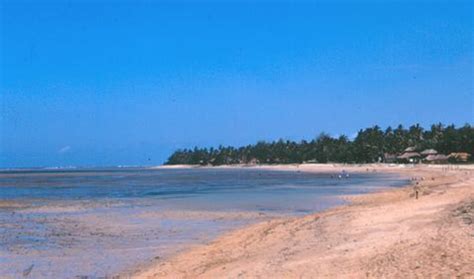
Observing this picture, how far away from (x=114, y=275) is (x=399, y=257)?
255 inches

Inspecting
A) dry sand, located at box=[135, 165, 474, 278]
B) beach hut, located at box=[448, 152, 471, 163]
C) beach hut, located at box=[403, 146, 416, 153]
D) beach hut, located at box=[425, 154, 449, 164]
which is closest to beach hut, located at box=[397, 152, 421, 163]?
beach hut, located at box=[403, 146, 416, 153]

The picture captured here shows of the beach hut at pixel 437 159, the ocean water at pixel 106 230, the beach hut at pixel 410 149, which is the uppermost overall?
the beach hut at pixel 410 149

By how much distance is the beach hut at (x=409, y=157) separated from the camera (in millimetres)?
119456

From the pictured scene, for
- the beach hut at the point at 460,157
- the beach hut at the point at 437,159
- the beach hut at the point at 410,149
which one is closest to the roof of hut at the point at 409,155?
the beach hut at the point at 410,149

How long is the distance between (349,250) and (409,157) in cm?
11455

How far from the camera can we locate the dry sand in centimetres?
1030

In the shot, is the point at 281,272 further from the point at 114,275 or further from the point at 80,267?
the point at 80,267

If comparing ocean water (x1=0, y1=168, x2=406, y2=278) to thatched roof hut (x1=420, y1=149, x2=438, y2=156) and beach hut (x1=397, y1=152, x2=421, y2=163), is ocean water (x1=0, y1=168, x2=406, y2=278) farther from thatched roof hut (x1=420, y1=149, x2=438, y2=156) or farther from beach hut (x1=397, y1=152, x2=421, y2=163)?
beach hut (x1=397, y1=152, x2=421, y2=163)

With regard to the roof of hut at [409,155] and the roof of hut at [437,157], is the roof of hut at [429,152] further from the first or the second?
the roof of hut at [409,155]

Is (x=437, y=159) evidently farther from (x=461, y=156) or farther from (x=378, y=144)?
(x=378, y=144)

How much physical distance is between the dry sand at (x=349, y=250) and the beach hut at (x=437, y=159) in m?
90.4

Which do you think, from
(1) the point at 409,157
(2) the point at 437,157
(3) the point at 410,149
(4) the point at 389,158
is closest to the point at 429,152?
(2) the point at 437,157

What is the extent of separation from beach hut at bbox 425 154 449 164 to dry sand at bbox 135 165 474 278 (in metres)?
90.4

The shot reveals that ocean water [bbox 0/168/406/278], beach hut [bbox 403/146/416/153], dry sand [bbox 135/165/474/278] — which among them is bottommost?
ocean water [bbox 0/168/406/278]
